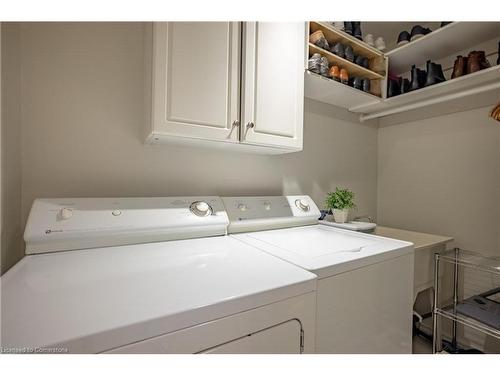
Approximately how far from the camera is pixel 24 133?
0.97 meters

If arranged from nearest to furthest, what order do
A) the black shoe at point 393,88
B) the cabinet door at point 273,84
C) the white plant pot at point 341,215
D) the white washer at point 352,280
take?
the white washer at point 352,280
the cabinet door at point 273,84
the white plant pot at point 341,215
the black shoe at point 393,88

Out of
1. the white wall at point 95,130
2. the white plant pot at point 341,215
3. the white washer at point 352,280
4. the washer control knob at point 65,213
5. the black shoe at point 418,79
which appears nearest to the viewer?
the white washer at point 352,280

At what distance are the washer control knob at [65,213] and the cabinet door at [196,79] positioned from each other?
47 centimetres

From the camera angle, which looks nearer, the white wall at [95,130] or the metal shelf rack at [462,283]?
the white wall at [95,130]

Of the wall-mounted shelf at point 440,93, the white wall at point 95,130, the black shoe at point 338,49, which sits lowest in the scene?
the white wall at point 95,130

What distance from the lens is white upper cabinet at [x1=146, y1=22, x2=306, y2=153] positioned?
946mm

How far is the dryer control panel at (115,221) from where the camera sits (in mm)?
840

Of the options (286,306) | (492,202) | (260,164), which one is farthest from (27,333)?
(492,202)

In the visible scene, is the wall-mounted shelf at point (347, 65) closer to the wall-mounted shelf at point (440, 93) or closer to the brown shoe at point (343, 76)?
the brown shoe at point (343, 76)

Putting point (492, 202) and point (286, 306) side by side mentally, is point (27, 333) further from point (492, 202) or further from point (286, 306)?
point (492, 202)

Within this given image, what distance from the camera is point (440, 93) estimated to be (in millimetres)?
1639

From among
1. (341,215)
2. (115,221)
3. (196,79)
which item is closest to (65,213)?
(115,221)

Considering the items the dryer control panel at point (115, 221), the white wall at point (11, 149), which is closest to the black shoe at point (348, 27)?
the dryer control panel at point (115, 221)
